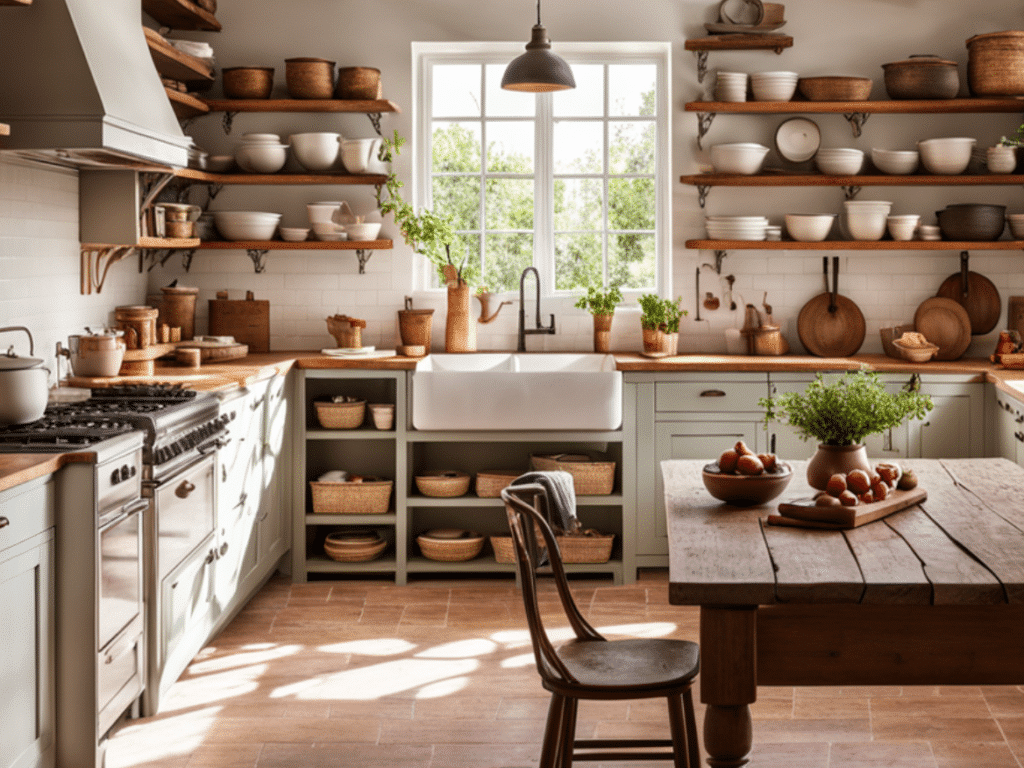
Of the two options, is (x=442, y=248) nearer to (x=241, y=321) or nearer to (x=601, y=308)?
(x=601, y=308)

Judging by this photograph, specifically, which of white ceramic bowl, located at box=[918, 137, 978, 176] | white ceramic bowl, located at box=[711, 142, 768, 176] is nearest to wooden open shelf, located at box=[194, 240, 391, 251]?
white ceramic bowl, located at box=[711, 142, 768, 176]

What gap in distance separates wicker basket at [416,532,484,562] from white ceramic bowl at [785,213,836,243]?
224 centimetres

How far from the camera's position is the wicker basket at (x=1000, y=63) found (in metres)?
5.67

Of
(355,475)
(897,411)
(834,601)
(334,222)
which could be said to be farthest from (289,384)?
(834,601)

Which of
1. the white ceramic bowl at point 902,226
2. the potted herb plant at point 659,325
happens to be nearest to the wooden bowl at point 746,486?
the potted herb plant at point 659,325

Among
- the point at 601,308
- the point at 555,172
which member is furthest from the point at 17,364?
the point at 555,172

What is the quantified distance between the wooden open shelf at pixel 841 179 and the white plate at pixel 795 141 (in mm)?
154

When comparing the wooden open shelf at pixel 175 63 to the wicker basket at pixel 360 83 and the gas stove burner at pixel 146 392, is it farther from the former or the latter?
the gas stove burner at pixel 146 392

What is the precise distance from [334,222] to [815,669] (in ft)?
13.4

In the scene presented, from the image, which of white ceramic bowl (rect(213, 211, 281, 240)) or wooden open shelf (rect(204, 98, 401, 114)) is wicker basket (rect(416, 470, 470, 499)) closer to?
white ceramic bowl (rect(213, 211, 281, 240))

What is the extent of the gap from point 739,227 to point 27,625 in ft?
13.3

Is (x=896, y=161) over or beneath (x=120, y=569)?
over

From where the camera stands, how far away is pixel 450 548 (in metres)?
5.51

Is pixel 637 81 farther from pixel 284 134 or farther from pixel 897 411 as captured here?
pixel 897 411
